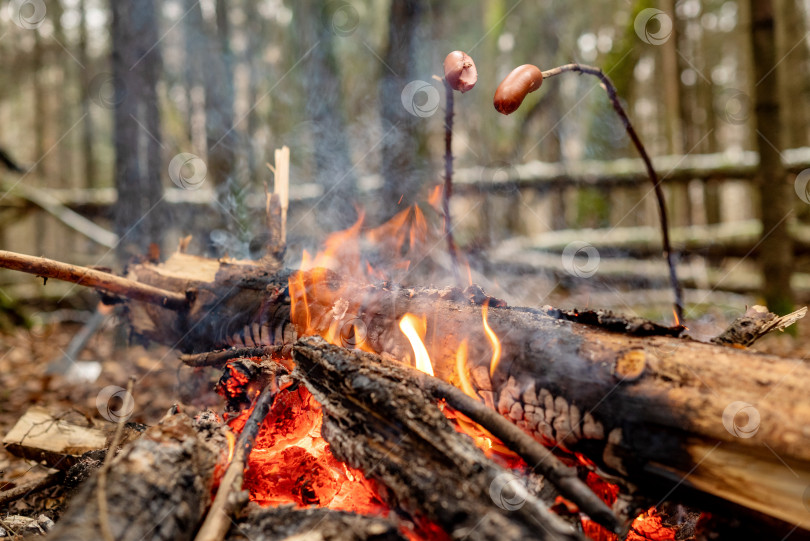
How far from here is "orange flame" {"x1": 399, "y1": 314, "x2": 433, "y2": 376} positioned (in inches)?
77.4

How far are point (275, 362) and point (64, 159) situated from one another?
3075 centimetres

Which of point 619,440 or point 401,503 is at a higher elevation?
point 619,440

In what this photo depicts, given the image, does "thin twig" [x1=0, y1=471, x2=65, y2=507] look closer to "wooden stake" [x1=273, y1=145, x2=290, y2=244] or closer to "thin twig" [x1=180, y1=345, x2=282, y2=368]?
"thin twig" [x1=180, y1=345, x2=282, y2=368]

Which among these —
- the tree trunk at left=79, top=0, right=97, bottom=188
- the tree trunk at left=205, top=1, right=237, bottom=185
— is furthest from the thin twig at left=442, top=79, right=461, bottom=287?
the tree trunk at left=79, top=0, right=97, bottom=188

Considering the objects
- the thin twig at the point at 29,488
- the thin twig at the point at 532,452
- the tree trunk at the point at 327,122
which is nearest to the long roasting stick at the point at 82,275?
the thin twig at the point at 29,488

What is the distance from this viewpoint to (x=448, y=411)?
1.81 meters

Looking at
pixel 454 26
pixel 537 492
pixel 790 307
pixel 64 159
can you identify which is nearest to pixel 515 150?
pixel 790 307

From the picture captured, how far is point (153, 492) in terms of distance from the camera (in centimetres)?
133

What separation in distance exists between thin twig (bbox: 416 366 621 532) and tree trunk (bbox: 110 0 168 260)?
5.50 metres

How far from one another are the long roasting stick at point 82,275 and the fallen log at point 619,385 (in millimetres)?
722

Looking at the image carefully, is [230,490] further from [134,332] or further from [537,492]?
[134,332]

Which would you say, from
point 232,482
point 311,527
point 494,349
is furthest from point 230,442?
point 494,349

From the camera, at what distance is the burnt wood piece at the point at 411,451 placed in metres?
1.27

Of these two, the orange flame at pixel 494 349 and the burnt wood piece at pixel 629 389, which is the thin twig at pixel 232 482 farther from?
the orange flame at pixel 494 349
